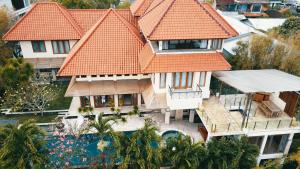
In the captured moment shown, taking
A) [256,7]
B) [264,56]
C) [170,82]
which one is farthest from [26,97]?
[256,7]

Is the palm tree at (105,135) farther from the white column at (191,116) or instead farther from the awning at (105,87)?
the white column at (191,116)

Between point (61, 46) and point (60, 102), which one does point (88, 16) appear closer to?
point (61, 46)

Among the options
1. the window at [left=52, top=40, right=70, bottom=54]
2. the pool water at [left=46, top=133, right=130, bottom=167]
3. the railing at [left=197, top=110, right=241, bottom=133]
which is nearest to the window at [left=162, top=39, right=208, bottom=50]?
the railing at [left=197, top=110, right=241, bottom=133]

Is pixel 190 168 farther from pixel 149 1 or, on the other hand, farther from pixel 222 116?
pixel 149 1

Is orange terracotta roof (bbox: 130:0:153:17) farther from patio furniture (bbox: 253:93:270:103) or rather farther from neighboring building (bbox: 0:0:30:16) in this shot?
neighboring building (bbox: 0:0:30:16)

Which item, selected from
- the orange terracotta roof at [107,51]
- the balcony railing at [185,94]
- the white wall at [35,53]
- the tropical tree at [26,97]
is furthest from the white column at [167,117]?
the white wall at [35,53]

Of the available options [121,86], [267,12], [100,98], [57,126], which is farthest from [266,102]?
[267,12]
